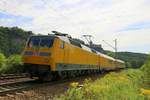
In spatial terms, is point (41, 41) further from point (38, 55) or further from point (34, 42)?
point (38, 55)

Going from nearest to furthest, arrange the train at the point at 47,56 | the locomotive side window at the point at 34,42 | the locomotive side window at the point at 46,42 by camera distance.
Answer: the train at the point at 47,56 < the locomotive side window at the point at 46,42 < the locomotive side window at the point at 34,42

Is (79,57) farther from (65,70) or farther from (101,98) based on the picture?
(101,98)

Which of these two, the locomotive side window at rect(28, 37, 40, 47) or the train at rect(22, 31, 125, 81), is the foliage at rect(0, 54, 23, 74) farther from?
the locomotive side window at rect(28, 37, 40, 47)

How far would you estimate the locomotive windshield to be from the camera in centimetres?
1880

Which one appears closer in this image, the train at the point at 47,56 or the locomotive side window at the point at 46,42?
the train at the point at 47,56

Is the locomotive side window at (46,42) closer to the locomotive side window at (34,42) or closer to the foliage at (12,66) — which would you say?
the locomotive side window at (34,42)

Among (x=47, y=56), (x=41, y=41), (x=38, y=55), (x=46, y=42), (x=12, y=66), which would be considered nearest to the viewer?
(x=47, y=56)

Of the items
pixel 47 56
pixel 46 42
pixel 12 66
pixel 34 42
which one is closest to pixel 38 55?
pixel 47 56

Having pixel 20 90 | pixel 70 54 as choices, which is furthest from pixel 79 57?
pixel 20 90

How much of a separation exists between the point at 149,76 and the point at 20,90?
19.9ft

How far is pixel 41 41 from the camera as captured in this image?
1905 cm

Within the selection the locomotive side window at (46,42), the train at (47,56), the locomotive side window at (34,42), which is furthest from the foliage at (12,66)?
the locomotive side window at (46,42)

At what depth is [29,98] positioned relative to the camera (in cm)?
1175

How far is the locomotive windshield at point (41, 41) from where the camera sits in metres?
18.8
